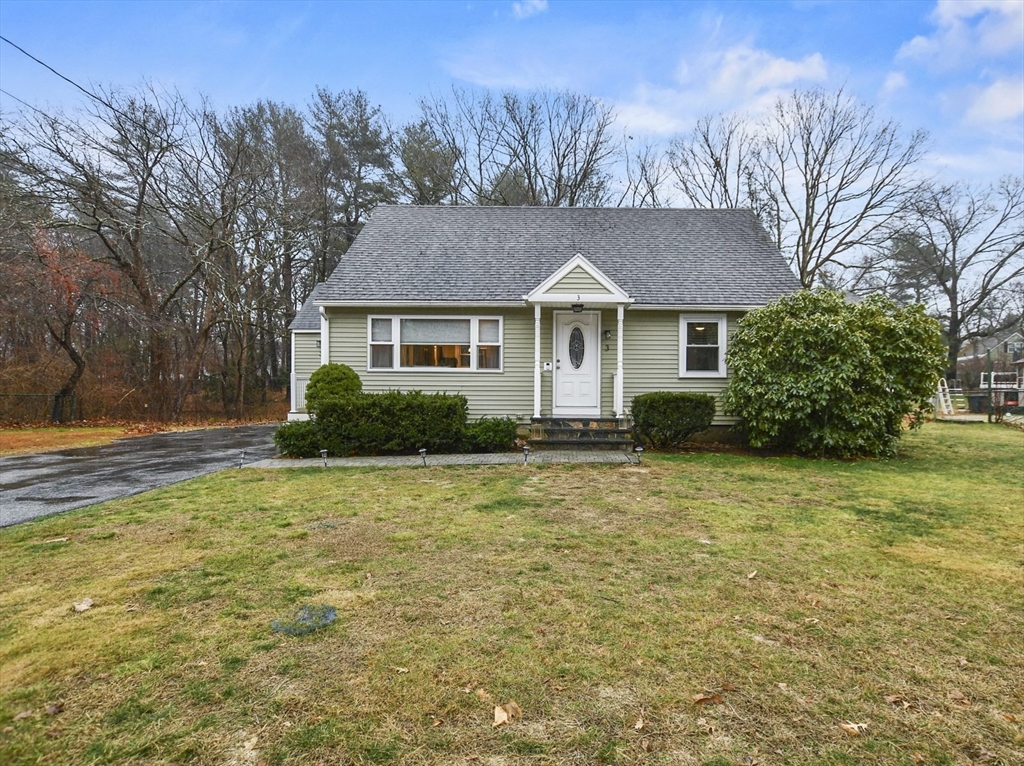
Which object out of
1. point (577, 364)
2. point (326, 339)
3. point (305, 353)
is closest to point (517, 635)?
point (577, 364)

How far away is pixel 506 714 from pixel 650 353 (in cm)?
1023

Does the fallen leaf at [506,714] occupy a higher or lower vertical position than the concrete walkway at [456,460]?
lower

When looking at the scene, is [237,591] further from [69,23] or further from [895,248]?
[895,248]

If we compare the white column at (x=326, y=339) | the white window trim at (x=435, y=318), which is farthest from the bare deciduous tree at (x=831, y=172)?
the white column at (x=326, y=339)

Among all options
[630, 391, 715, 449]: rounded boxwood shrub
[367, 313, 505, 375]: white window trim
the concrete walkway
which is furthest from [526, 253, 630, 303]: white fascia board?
the concrete walkway

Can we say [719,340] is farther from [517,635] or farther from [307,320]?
[307,320]

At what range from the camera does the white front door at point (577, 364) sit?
11.7 m

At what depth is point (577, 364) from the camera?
11.7 metres

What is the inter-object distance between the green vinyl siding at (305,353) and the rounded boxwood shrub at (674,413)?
1199 centimetres

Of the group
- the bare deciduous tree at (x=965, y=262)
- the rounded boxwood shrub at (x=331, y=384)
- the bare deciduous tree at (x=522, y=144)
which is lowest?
the rounded boxwood shrub at (x=331, y=384)

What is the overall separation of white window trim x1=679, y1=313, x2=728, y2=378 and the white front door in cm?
181

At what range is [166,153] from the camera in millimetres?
18172

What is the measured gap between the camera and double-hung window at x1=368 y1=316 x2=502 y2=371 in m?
11.6

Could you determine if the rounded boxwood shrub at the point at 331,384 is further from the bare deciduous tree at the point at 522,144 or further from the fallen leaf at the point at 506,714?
the bare deciduous tree at the point at 522,144
